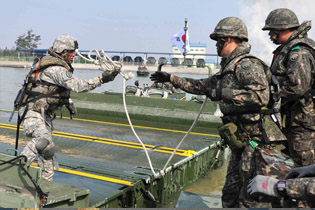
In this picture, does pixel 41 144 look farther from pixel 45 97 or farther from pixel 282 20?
pixel 282 20

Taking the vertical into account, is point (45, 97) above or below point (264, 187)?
above

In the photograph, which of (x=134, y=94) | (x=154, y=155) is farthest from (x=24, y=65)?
(x=154, y=155)

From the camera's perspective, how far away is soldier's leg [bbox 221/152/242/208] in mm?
3865

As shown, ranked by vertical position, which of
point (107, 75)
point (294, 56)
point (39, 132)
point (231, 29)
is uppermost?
point (231, 29)

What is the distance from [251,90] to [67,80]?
6.88 feet

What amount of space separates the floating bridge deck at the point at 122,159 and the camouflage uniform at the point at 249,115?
1588 mm

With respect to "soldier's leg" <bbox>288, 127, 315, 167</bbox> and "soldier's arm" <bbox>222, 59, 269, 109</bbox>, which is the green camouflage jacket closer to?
"soldier's leg" <bbox>288, 127, 315, 167</bbox>

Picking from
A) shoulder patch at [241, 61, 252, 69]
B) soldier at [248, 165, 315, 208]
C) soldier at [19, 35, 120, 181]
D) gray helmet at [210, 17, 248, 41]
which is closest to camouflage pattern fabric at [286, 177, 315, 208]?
soldier at [248, 165, 315, 208]

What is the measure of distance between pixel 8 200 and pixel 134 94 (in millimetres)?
9230

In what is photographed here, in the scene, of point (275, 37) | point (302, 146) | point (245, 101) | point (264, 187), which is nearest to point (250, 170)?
point (245, 101)

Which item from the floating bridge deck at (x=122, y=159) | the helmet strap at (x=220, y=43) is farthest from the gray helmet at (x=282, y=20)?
the floating bridge deck at (x=122, y=159)

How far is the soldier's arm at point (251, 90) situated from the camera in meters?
3.45

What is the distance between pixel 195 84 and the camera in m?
4.33

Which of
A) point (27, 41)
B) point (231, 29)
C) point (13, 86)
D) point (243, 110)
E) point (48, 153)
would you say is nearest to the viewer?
point (243, 110)
